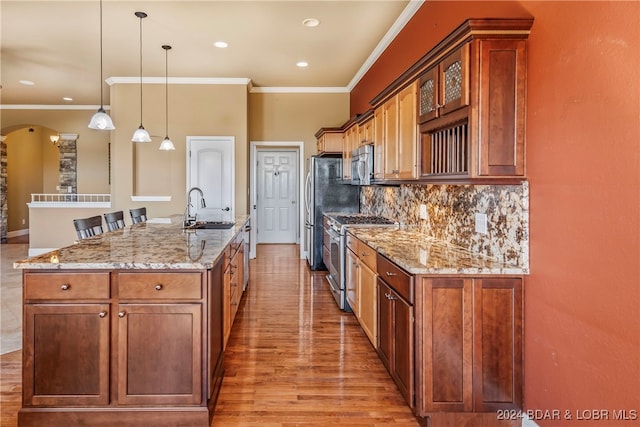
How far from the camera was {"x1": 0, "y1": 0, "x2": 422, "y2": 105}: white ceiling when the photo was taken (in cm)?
401

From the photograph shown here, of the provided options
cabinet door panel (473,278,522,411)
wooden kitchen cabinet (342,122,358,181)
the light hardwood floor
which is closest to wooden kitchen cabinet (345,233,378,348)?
the light hardwood floor

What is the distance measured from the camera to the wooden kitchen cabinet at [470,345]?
6.82ft

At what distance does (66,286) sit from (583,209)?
2.54 m

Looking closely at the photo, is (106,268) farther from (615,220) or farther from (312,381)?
(615,220)

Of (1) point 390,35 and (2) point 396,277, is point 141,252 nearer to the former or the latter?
(2) point 396,277

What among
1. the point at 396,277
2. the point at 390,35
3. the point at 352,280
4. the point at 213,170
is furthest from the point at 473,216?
the point at 213,170

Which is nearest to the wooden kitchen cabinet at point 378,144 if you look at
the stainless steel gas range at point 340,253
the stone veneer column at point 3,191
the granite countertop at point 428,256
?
the stainless steel gas range at point 340,253

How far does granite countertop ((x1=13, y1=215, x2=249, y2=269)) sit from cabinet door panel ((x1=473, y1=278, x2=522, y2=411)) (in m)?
1.49

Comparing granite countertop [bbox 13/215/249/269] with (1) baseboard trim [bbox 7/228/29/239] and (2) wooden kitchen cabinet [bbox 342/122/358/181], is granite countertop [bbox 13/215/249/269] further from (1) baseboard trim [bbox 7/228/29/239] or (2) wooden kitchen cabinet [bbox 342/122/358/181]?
(1) baseboard trim [bbox 7/228/29/239]

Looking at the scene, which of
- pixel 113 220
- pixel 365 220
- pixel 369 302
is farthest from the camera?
pixel 365 220

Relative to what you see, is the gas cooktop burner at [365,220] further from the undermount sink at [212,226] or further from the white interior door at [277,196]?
the white interior door at [277,196]

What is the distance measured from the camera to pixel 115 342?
2.12m

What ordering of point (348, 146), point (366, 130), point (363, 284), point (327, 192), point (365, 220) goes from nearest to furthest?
point (363, 284)
point (366, 130)
point (365, 220)
point (348, 146)
point (327, 192)

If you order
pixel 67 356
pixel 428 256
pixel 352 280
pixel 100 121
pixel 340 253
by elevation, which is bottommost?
pixel 67 356
